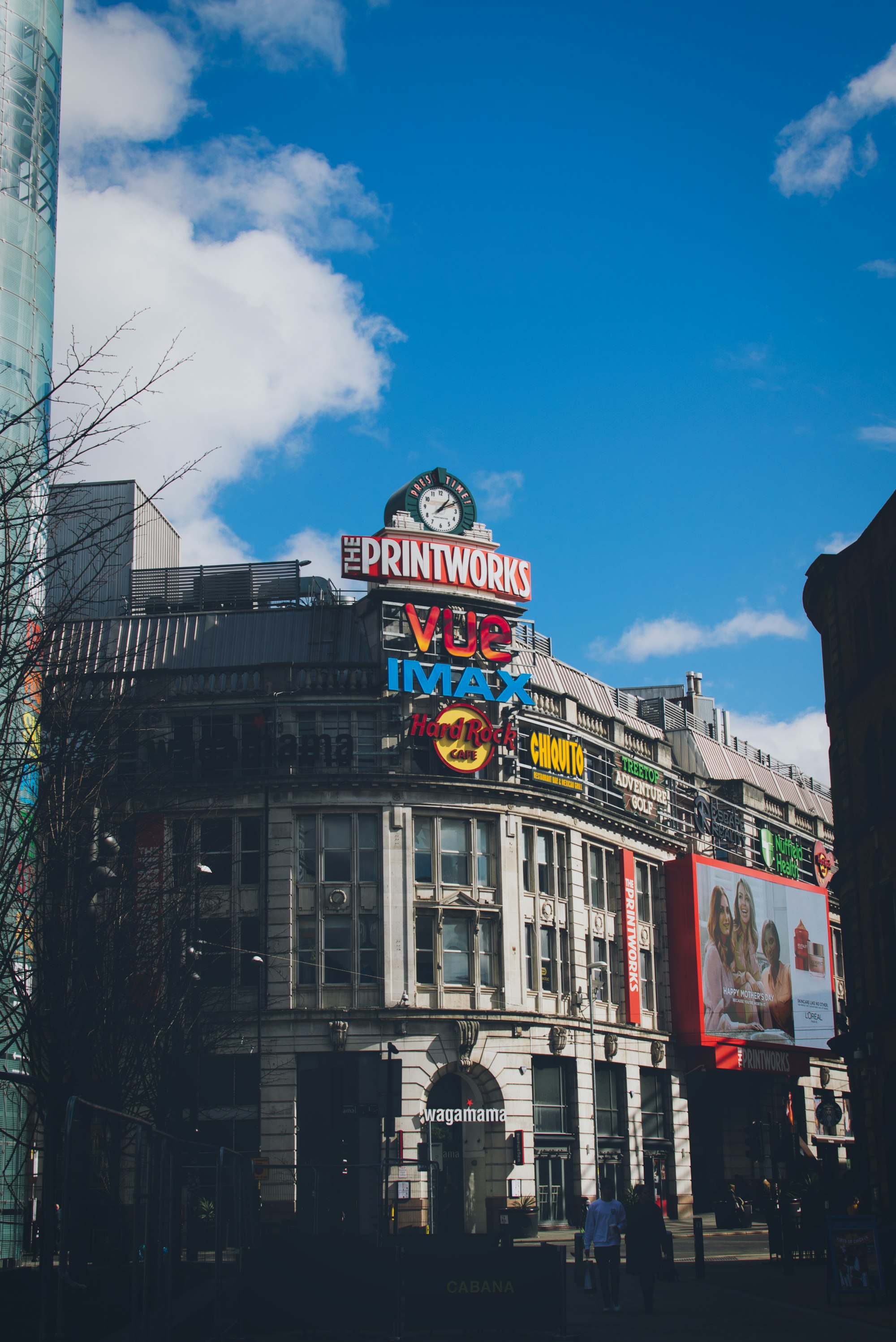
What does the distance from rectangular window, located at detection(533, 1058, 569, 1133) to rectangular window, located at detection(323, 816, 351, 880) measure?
36.0 feet

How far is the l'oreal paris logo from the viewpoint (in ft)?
184

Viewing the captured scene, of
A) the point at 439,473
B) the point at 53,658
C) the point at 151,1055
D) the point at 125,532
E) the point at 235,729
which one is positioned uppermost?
the point at 439,473

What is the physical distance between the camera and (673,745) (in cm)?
7988

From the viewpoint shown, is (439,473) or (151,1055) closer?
(151,1055)

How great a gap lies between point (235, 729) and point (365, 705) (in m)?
5.23

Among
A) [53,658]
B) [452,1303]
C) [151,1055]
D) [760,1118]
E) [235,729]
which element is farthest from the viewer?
[760,1118]

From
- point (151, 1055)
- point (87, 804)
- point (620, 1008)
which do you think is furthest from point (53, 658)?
point (620, 1008)

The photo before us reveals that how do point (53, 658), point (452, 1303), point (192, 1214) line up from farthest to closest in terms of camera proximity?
point (192, 1214)
point (53, 658)
point (452, 1303)

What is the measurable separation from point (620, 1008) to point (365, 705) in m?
18.5

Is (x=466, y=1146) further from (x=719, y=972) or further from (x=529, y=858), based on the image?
(x=719, y=972)

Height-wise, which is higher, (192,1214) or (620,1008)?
(620,1008)

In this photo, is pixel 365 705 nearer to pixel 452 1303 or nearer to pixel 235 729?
pixel 235 729

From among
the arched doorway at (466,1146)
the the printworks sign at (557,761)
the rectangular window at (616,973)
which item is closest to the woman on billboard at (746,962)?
the rectangular window at (616,973)

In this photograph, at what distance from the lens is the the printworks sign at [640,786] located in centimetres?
6694
